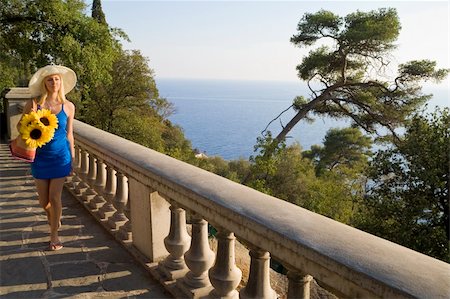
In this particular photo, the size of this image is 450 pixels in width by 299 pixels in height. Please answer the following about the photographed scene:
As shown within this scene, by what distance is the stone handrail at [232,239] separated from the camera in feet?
4.80

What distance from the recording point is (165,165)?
3092mm

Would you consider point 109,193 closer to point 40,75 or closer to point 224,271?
point 40,75

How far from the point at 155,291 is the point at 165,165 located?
0.98 m

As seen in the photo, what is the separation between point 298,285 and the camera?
190 cm

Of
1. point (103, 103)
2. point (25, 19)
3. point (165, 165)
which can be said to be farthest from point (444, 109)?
point (103, 103)

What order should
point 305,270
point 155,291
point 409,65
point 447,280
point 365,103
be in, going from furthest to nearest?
point 365,103 → point 409,65 → point 155,291 → point 305,270 → point 447,280

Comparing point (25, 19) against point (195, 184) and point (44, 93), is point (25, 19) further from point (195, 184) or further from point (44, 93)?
point (195, 184)

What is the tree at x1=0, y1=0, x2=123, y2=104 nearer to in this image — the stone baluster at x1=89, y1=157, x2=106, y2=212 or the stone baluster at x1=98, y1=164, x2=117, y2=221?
the stone baluster at x1=89, y1=157, x2=106, y2=212

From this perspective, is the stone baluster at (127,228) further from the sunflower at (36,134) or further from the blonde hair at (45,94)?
the blonde hair at (45,94)

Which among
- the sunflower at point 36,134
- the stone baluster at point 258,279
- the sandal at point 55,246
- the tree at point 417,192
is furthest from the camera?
the tree at point 417,192

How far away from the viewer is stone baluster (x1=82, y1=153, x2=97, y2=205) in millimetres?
4988

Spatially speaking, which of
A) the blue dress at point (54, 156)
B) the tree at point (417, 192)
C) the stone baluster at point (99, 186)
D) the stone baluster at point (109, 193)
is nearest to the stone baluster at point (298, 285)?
the blue dress at point (54, 156)

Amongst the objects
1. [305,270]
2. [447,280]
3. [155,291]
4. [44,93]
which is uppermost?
[44,93]

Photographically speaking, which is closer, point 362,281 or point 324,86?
point 362,281
